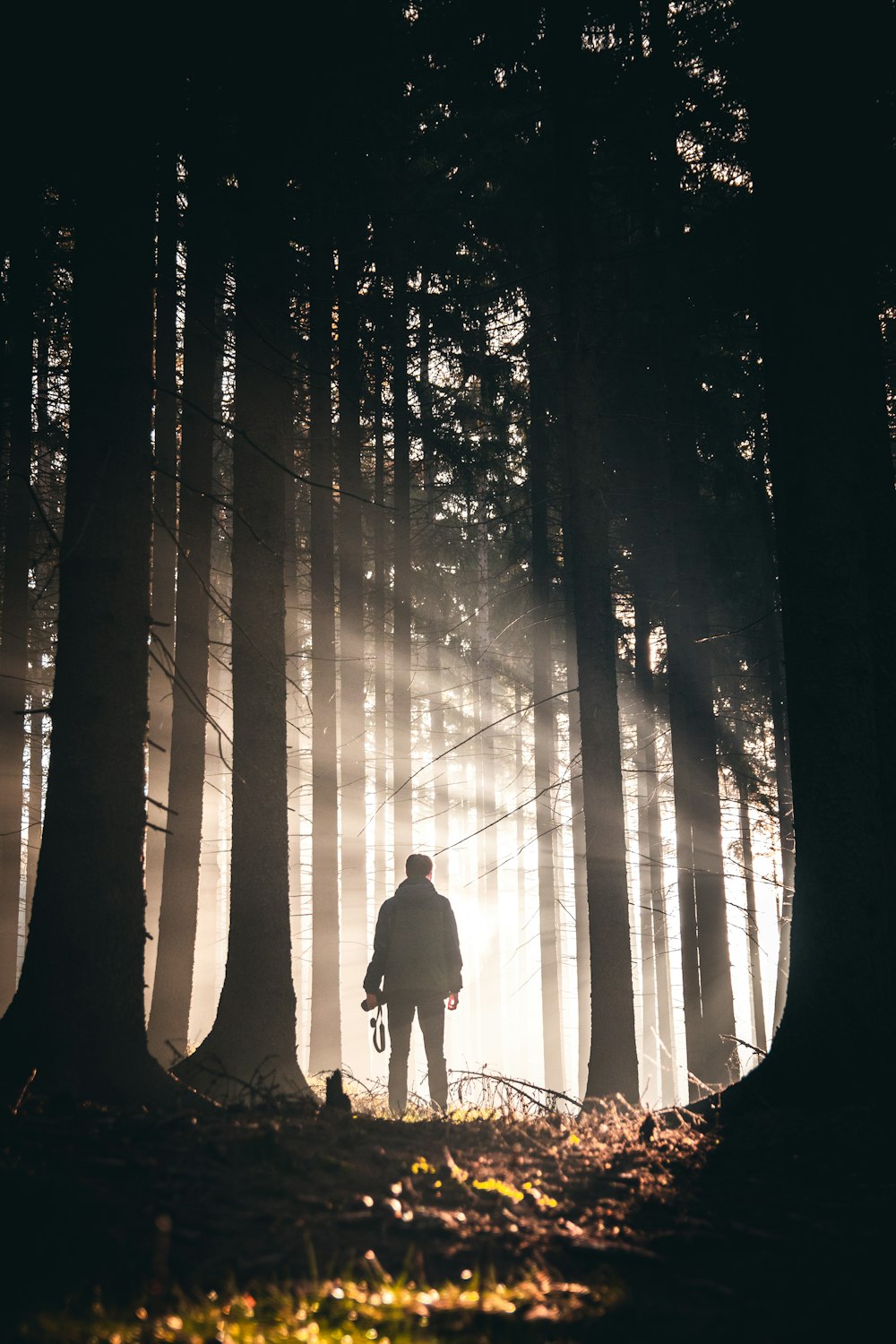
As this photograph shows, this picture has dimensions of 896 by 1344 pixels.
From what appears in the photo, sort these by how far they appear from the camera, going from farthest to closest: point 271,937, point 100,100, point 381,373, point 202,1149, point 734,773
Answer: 1. point 734,773
2. point 381,373
3. point 271,937
4. point 100,100
5. point 202,1149

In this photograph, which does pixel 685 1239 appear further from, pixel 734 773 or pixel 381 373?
pixel 734 773

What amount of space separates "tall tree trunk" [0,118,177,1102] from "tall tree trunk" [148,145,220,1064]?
4.17 m

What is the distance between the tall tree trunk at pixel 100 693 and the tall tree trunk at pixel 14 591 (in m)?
3.62

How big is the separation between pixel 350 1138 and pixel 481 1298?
2.35m

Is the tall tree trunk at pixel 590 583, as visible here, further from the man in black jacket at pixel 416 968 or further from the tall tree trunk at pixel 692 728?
the tall tree trunk at pixel 692 728

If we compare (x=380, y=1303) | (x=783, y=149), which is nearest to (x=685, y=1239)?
(x=380, y=1303)

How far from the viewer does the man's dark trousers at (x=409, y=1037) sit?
8.16 m

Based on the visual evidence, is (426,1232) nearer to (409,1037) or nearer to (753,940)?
(409,1037)

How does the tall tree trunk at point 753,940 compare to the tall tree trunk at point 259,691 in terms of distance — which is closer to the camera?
the tall tree trunk at point 259,691

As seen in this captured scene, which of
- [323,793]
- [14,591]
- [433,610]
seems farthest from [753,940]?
[14,591]

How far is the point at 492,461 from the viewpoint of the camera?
14.8m

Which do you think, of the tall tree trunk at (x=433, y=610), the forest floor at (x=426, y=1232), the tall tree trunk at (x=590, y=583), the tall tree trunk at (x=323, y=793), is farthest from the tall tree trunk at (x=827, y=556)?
the tall tree trunk at (x=323, y=793)

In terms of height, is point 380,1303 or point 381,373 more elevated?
point 381,373

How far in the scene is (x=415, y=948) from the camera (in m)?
8.37
